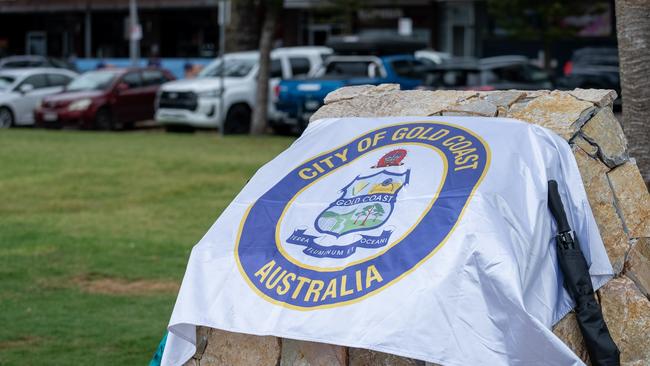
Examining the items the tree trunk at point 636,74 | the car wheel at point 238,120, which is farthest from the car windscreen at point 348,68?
the tree trunk at point 636,74

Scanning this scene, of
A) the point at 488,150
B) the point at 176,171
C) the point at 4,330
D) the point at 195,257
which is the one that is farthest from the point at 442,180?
the point at 176,171

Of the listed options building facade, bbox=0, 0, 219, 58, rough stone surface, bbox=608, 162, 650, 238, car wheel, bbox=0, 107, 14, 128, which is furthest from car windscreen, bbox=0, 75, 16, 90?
rough stone surface, bbox=608, 162, 650, 238

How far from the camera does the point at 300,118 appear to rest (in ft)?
73.6

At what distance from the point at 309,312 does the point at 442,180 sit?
29.4 inches

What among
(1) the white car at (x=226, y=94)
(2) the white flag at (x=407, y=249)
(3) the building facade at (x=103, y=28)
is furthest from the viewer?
(3) the building facade at (x=103, y=28)

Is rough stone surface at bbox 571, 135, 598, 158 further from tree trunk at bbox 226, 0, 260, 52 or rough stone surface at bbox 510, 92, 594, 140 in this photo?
tree trunk at bbox 226, 0, 260, 52

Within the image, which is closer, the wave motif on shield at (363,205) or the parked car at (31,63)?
the wave motif on shield at (363,205)

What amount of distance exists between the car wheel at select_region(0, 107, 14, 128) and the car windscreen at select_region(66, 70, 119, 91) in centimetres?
148

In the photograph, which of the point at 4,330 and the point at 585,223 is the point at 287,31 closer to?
the point at 4,330

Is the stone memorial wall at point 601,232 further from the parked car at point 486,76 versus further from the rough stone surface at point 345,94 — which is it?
the parked car at point 486,76

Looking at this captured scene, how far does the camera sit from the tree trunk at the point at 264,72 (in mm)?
23047

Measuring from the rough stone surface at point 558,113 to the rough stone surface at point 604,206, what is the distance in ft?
0.38

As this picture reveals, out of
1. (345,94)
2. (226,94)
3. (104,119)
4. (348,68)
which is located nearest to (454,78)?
(348,68)

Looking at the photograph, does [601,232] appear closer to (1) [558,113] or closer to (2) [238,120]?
(1) [558,113]
